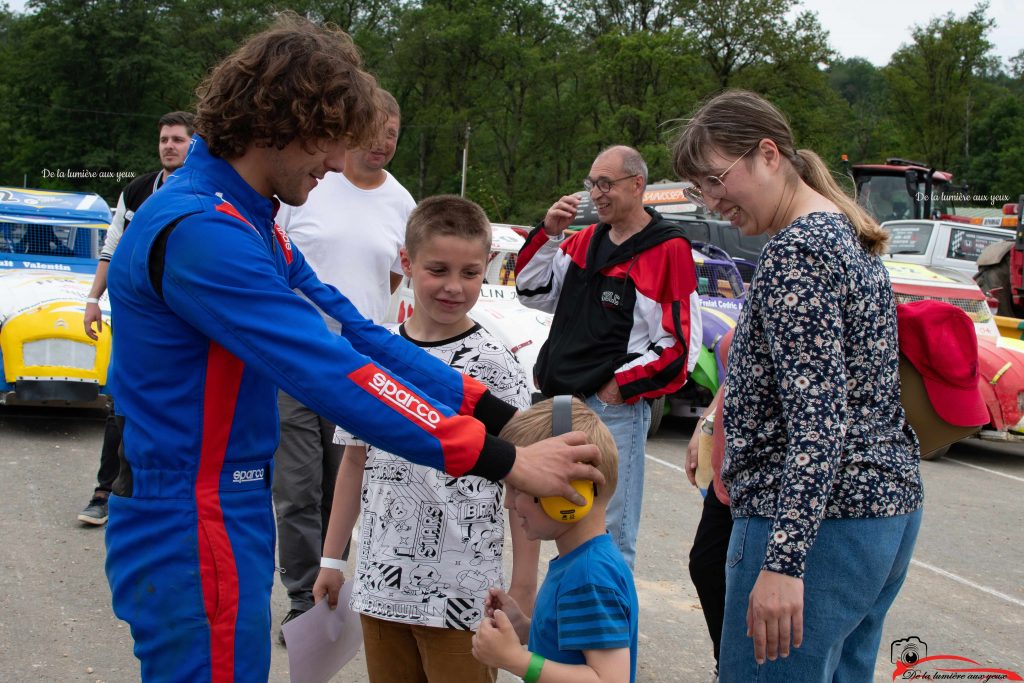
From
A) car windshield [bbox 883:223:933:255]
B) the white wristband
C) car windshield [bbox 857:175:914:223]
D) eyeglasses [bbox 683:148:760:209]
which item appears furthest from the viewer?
car windshield [bbox 857:175:914:223]

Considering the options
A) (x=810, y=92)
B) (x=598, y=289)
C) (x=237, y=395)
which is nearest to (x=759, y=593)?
(x=237, y=395)

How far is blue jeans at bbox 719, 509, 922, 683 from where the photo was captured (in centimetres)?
219

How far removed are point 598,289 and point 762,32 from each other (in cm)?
4176

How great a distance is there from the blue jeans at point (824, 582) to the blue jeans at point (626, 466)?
1867mm

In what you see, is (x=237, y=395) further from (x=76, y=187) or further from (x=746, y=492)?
(x=76, y=187)

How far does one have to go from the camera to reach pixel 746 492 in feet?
7.41

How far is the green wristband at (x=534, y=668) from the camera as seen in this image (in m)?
2.00

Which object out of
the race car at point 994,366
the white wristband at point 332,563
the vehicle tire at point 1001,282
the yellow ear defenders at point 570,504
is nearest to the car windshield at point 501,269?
the race car at point 994,366

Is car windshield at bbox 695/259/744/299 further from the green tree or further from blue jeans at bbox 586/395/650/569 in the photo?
the green tree

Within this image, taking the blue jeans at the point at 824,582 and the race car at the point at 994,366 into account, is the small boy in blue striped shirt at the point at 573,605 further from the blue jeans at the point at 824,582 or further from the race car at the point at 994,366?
the race car at the point at 994,366

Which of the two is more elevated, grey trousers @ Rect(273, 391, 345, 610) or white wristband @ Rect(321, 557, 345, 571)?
white wristband @ Rect(321, 557, 345, 571)

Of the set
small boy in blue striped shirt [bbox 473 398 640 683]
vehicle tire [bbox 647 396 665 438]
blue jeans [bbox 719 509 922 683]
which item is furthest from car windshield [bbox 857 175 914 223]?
small boy in blue striped shirt [bbox 473 398 640 683]

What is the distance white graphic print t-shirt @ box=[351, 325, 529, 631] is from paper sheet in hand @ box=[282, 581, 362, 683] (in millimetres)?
120

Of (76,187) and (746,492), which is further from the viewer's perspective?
(76,187)
